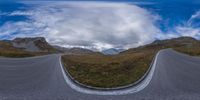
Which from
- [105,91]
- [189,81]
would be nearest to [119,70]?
[189,81]

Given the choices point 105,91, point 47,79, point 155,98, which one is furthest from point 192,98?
point 47,79

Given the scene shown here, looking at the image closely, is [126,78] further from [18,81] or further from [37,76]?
[18,81]

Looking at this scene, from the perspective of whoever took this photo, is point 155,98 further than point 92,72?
No

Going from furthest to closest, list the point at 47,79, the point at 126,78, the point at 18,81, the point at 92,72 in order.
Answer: the point at 92,72 < the point at 126,78 < the point at 47,79 < the point at 18,81

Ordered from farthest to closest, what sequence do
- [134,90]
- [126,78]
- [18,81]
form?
1. [126,78]
2. [18,81]
3. [134,90]

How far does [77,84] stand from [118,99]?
1126 cm

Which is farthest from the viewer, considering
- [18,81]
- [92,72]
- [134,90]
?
[92,72]

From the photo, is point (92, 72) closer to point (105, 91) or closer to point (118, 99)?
point (105, 91)

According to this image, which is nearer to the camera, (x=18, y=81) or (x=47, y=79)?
(x=18, y=81)

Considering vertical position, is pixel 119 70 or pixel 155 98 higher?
pixel 155 98

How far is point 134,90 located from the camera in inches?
1403

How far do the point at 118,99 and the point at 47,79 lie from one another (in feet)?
47.8

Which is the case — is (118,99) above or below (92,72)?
above

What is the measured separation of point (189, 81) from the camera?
4169cm
